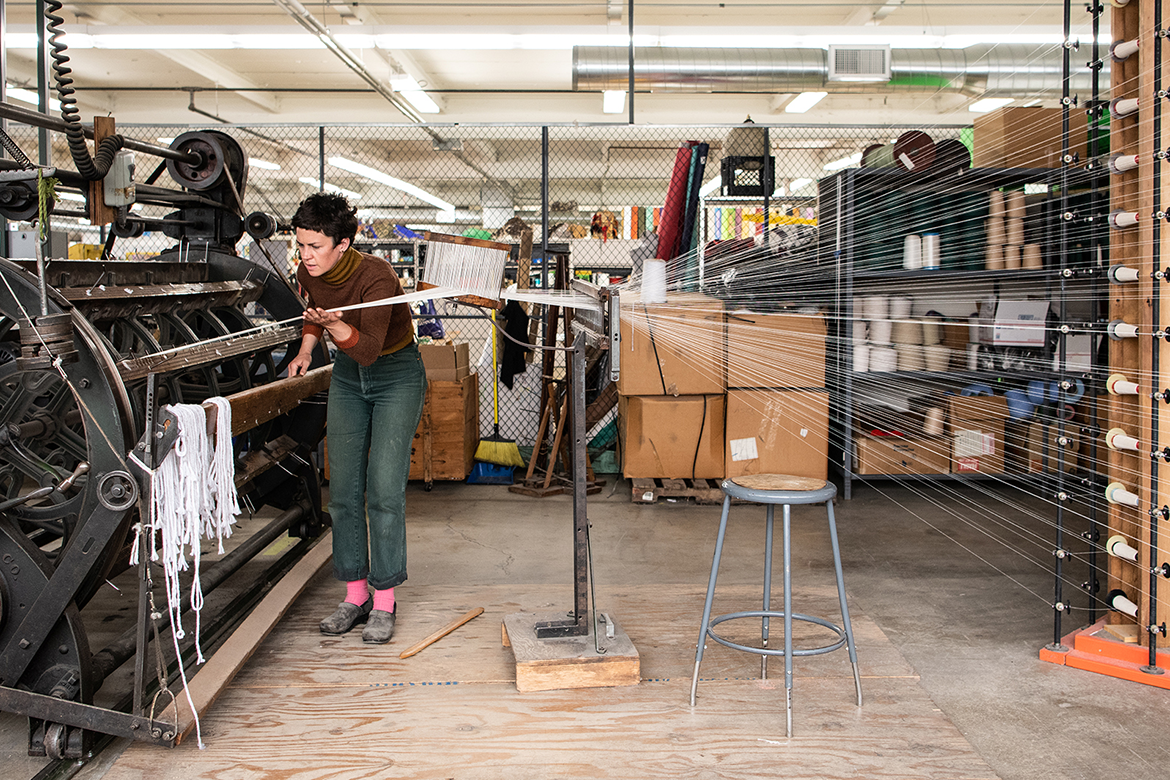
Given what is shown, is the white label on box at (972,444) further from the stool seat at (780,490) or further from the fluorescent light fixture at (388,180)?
the fluorescent light fixture at (388,180)

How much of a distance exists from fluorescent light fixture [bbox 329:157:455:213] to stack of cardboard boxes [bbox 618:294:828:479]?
7.95 meters

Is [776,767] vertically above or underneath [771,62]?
underneath

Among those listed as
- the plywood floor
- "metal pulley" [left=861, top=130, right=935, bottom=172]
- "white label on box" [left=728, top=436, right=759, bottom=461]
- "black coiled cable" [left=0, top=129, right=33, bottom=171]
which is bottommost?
the plywood floor

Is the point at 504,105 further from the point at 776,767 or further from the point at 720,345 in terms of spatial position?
the point at 776,767

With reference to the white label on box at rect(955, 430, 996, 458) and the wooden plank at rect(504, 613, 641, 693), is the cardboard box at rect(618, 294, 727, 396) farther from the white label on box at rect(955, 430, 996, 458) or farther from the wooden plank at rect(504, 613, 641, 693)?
the wooden plank at rect(504, 613, 641, 693)

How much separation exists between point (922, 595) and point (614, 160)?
1168cm

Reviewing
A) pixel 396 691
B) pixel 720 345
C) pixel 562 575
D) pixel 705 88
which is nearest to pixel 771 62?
pixel 705 88

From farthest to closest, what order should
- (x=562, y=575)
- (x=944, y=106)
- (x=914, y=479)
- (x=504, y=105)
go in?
(x=504, y=105)
(x=944, y=106)
(x=914, y=479)
(x=562, y=575)

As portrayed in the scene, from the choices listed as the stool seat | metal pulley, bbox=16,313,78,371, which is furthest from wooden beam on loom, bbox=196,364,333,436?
the stool seat

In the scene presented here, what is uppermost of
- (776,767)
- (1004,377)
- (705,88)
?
(705,88)

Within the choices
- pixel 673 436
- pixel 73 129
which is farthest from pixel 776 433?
pixel 73 129

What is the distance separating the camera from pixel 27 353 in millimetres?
2193

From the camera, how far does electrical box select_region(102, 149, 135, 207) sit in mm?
2967

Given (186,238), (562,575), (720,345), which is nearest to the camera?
(186,238)
